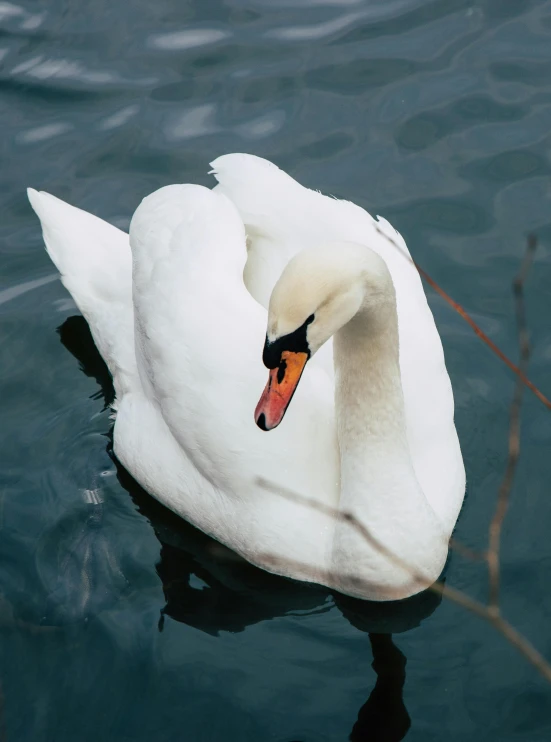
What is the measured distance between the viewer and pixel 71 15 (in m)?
9.45

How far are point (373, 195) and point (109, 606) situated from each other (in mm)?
3536

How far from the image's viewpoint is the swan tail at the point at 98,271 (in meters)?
6.83

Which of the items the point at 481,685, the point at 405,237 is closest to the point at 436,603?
the point at 481,685

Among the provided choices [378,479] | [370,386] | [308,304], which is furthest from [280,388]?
[378,479]

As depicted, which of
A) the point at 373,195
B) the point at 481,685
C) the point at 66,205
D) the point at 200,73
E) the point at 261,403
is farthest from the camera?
the point at 200,73

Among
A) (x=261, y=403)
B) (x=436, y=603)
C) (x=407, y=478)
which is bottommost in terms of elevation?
(x=436, y=603)

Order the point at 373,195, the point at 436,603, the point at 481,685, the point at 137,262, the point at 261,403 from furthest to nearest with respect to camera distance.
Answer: the point at 373,195
the point at 137,262
the point at 436,603
the point at 481,685
the point at 261,403

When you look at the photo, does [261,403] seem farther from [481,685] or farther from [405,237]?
[405,237]

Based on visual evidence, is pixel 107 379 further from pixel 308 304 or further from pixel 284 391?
pixel 308 304

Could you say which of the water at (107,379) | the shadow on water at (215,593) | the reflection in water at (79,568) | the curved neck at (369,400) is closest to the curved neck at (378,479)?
the curved neck at (369,400)

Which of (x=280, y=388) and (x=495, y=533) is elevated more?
(x=495, y=533)

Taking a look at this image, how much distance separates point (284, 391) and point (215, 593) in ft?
5.59

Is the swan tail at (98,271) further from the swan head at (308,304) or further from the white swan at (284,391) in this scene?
the swan head at (308,304)

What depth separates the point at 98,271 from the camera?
720 cm
